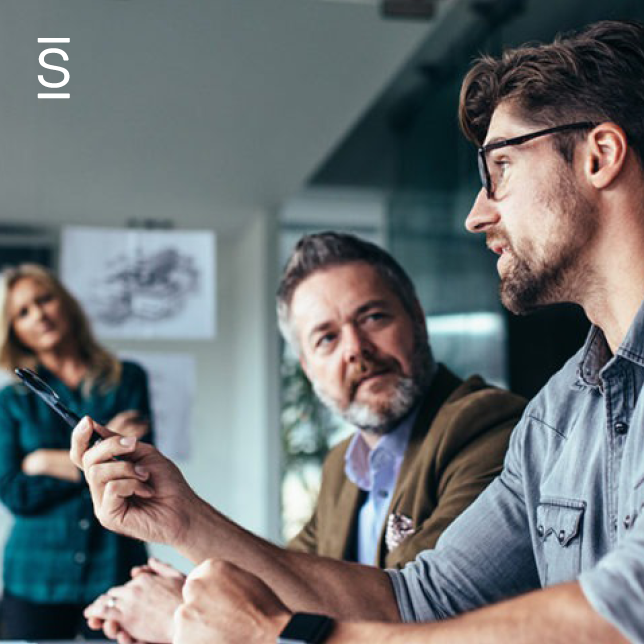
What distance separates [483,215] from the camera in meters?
1.32

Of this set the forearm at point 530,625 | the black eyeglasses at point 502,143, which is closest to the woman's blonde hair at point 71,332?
the black eyeglasses at point 502,143

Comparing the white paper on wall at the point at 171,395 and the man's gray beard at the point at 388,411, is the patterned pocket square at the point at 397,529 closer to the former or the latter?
the man's gray beard at the point at 388,411

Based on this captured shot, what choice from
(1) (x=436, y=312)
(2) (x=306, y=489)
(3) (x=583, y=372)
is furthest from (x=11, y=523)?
(3) (x=583, y=372)

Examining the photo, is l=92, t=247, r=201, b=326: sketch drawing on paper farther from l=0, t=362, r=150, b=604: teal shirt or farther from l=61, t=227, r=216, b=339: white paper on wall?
l=0, t=362, r=150, b=604: teal shirt

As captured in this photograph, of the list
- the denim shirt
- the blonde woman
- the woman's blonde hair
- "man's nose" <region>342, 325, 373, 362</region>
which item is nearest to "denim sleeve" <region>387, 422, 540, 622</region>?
the denim shirt

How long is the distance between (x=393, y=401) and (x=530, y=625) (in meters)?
1.02

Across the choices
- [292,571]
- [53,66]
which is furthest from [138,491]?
[53,66]

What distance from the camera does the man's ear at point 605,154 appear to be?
1.21 meters

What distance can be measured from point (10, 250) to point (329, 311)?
0.84 metres

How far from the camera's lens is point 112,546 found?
7.21ft

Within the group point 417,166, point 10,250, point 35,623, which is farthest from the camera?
point 417,166

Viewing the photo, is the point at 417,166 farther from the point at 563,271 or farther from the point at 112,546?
the point at 563,271

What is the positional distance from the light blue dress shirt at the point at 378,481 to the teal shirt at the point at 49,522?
→ 595mm

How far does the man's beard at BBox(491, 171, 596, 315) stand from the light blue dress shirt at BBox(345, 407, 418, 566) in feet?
2.04
